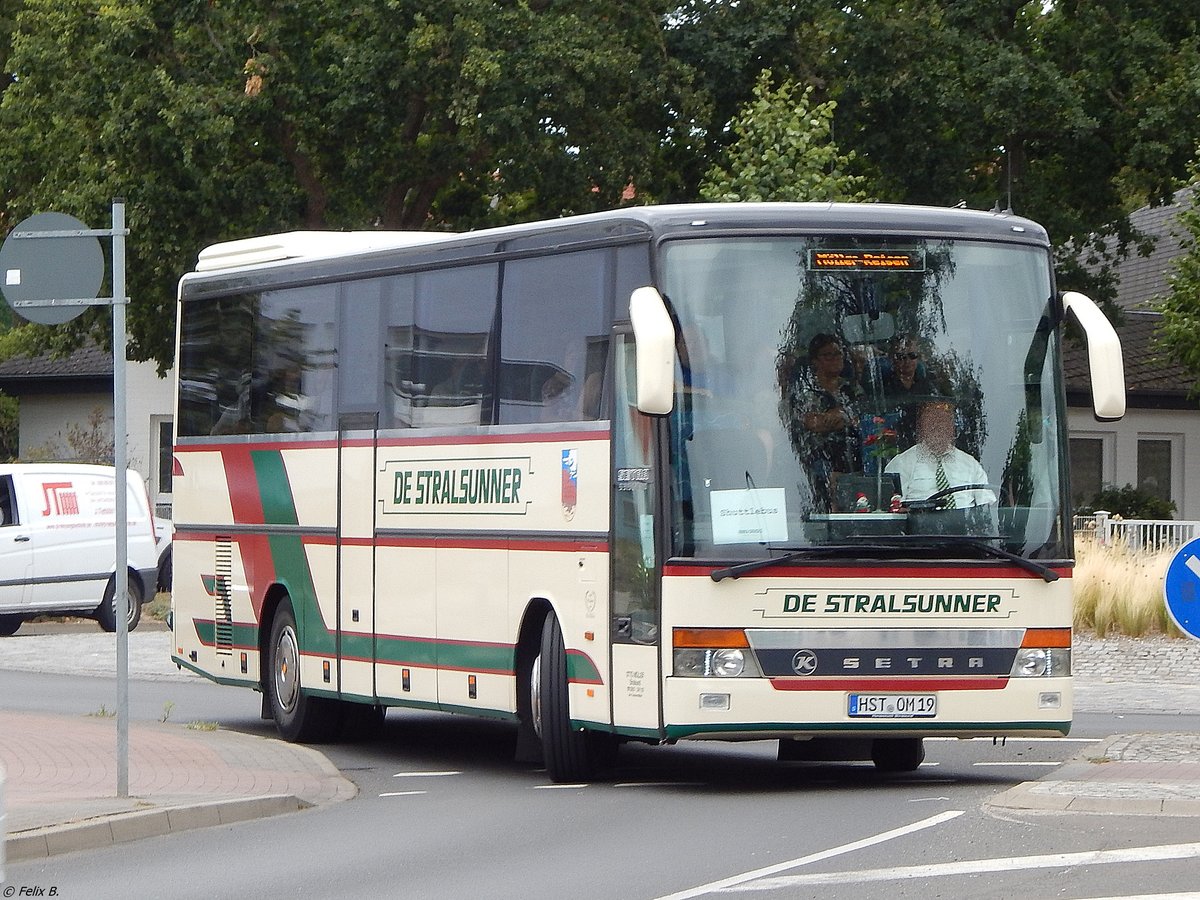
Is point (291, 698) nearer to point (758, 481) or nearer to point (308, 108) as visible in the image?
point (758, 481)

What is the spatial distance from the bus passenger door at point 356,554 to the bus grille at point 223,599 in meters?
2.01

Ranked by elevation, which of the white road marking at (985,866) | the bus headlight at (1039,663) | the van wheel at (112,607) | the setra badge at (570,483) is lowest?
the van wheel at (112,607)

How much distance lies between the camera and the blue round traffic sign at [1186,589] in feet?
41.8

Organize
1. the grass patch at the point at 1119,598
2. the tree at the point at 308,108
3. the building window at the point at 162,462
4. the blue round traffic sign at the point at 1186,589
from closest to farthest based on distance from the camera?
the blue round traffic sign at the point at 1186,589
the grass patch at the point at 1119,598
the tree at the point at 308,108
the building window at the point at 162,462

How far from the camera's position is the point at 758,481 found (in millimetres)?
12195

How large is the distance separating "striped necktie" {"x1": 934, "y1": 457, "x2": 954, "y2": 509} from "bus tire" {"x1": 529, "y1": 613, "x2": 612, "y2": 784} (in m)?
2.34

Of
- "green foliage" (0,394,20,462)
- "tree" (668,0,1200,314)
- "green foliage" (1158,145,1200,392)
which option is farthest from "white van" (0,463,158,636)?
"green foliage" (0,394,20,462)

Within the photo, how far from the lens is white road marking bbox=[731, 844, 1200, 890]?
29.7ft

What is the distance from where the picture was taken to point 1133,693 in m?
21.0

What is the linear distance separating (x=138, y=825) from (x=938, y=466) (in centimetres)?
469

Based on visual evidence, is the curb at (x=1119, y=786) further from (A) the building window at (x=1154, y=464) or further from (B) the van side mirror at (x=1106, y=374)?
(A) the building window at (x=1154, y=464)

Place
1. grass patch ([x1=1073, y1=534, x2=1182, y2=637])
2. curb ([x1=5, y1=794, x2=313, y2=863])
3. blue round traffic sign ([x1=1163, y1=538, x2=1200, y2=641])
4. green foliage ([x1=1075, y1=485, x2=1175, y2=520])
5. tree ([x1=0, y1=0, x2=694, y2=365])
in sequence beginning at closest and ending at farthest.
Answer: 1. curb ([x1=5, y1=794, x2=313, y2=863])
2. blue round traffic sign ([x1=1163, y1=538, x2=1200, y2=641])
3. grass patch ([x1=1073, y1=534, x2=1182, y2=637])
4. tree ([x1=0, y1=0, x2=694, y2=365])
5. green foliage ([x1=1075, y1=485, x2=1175, y2=520])

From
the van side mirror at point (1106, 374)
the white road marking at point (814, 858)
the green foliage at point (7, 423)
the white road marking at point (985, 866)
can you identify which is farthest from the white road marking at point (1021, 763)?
the green foliage at point (7, 423)

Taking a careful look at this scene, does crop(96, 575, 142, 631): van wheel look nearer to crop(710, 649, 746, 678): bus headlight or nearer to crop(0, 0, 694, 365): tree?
crop(0, 0, 694, 365): tree
